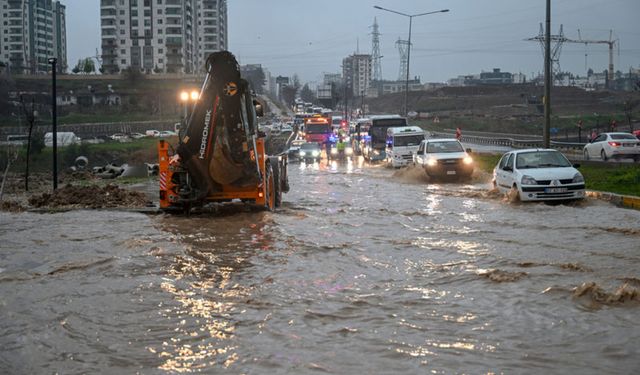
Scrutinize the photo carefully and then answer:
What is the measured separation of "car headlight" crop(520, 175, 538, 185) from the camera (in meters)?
19.0

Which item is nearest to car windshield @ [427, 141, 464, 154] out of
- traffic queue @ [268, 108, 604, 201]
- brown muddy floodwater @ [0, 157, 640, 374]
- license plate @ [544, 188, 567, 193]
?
traffic queue @ [268, 108, 604, 201]

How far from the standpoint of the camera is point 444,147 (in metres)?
29.8

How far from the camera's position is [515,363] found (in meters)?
6.82

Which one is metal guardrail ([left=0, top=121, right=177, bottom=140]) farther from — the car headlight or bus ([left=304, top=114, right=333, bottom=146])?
the car headlight

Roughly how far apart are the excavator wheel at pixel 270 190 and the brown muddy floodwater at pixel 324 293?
54 centimetres

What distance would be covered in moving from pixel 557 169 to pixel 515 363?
1329 centimetres

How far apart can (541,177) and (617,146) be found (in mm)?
16398

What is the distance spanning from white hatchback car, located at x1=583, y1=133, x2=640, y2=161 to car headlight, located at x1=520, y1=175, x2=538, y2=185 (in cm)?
1610

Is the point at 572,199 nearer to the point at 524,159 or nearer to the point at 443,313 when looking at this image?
the point at 524,159

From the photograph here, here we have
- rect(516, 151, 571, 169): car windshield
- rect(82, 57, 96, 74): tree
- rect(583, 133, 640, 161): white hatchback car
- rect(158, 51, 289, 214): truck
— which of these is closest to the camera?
rect(158, 51, 289, 214): truck

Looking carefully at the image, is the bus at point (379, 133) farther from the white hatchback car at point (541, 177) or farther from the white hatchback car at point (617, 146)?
the white hatchback car at point (541, 177)

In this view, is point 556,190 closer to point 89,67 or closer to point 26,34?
point 89,67

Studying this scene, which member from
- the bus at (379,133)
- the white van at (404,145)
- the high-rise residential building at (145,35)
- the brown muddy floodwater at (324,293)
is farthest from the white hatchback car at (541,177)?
the high-rise residential building at (145,35)

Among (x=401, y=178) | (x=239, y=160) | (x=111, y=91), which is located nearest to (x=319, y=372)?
(x=239, y=160)
